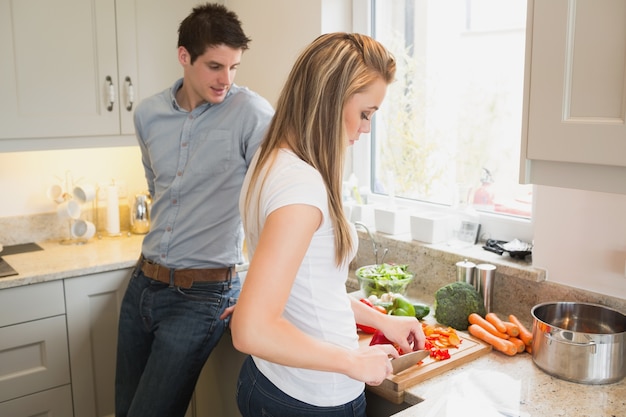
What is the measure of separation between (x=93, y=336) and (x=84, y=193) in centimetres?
66

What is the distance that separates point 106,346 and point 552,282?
64.1 inches

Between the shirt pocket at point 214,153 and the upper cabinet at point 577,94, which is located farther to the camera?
the shirt pocket at point 214,153

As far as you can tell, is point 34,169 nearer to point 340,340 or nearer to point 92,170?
point 92,170

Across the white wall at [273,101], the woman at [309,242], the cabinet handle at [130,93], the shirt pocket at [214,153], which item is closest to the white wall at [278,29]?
the white wall at [273,101]

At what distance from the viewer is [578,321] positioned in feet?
5.75

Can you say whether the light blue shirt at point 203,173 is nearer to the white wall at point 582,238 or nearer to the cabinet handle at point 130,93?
the cabinet handle at point 130,93

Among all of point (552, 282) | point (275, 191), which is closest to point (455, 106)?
point (552, 282)

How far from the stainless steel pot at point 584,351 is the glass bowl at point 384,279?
502mm

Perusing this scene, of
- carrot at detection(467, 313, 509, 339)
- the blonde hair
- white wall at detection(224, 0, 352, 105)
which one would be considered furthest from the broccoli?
white wall at detection(224, 0, 352, 105)

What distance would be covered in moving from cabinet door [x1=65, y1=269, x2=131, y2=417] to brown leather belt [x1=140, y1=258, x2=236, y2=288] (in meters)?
0.42

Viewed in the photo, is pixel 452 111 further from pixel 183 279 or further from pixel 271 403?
pixel 271 403

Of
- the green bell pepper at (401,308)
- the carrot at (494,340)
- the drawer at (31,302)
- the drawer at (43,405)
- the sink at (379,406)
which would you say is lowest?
the drawer at (43,405)

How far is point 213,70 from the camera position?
2.01m

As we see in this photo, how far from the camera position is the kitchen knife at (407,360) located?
61.2 inches
